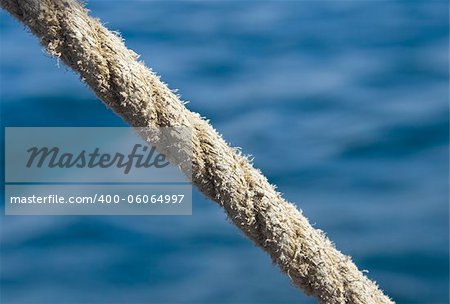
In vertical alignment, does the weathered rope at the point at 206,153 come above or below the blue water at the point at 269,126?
below

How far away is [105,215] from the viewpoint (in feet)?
13.0

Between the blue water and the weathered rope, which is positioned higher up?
the blue water

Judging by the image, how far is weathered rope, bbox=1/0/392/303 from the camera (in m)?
0.74

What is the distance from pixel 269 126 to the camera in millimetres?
4020

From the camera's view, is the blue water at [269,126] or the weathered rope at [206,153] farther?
the blue water at [269,126]

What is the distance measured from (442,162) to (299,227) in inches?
135

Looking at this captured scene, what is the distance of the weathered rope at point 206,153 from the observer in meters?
0.74

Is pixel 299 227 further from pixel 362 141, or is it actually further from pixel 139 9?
pixel 139 9

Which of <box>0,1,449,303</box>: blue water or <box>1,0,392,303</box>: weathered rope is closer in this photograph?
<box>1,0,392,303</box>: weathered rope

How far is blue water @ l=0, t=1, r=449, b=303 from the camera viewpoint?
375cm

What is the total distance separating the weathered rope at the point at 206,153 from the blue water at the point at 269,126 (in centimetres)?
279

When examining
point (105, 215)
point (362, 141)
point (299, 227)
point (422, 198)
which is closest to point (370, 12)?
point (362, 141)

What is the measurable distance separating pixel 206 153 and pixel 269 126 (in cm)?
321

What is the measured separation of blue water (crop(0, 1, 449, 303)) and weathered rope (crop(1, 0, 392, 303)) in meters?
2.79
